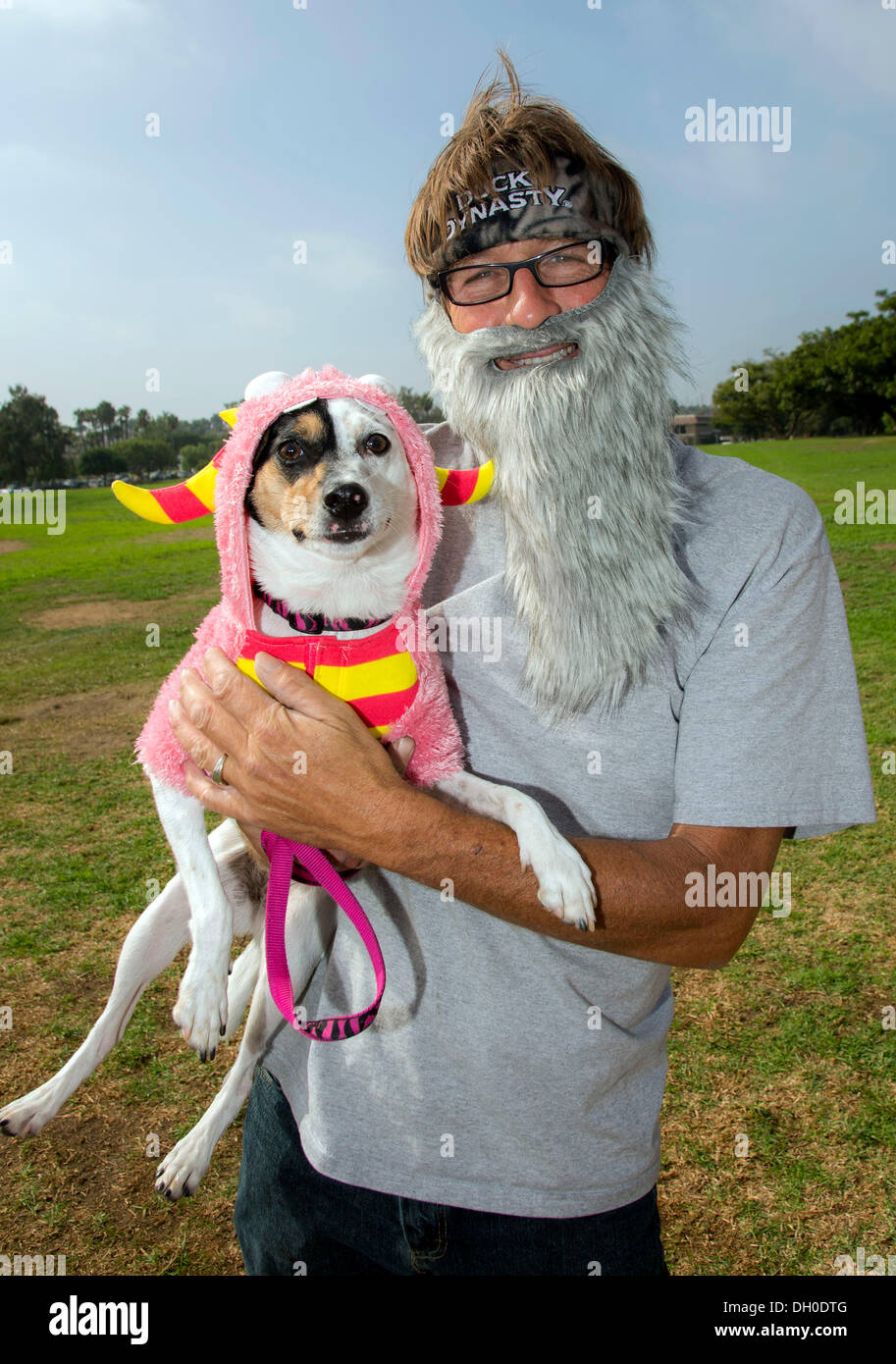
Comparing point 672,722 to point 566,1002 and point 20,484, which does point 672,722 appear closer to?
point 566,1002

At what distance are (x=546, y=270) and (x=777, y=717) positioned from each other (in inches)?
43.0

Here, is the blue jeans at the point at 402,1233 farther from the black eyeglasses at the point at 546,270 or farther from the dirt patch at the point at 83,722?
the dirt patch at the point at 83,722

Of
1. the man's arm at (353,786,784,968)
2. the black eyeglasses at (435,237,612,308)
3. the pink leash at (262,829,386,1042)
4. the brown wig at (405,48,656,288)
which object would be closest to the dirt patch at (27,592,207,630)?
the brown wig at (405,48,656,288)

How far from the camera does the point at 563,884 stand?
5.11 ft

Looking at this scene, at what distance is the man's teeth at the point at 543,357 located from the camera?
1.87m

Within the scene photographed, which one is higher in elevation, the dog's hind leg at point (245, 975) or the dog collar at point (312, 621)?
the dog collar at point (312, 621)

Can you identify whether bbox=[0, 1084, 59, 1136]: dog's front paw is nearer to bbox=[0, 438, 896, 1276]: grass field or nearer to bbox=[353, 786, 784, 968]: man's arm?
bbox=[0, 438, 896, 1276]: grass field

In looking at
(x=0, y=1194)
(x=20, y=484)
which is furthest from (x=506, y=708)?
(x=20, y=484)

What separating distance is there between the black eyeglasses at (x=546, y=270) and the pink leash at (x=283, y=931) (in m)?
1.24

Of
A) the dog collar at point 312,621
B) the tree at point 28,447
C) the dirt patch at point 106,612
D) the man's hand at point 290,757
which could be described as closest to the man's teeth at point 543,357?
the dog collar at point 312,621

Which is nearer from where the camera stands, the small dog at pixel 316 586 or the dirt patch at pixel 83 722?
the small dog at pixel 316 586

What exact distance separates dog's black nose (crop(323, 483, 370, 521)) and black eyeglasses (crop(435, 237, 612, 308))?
1.75ft

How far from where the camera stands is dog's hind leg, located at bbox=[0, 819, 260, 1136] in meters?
2.11

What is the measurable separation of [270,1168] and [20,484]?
54123 mm
